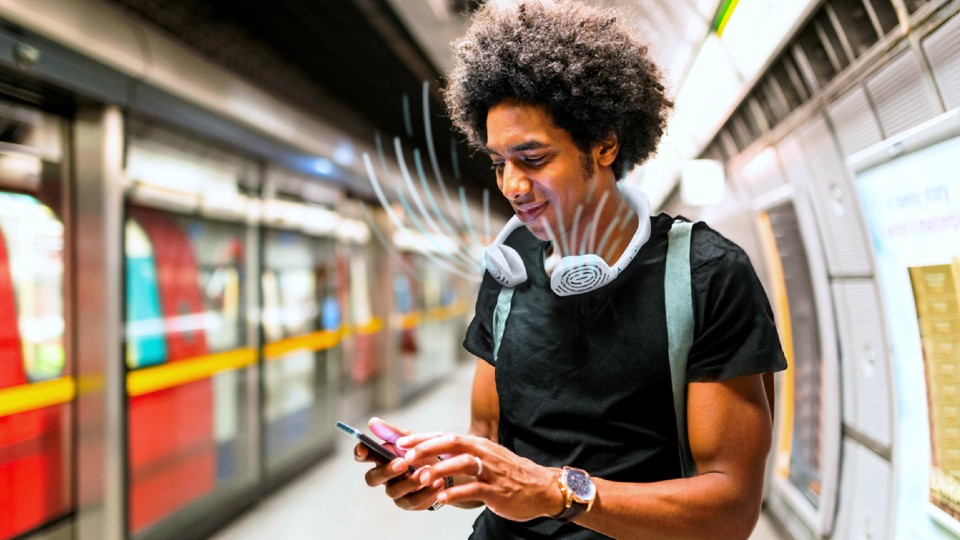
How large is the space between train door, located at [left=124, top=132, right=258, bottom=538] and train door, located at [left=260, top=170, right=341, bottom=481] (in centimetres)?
21

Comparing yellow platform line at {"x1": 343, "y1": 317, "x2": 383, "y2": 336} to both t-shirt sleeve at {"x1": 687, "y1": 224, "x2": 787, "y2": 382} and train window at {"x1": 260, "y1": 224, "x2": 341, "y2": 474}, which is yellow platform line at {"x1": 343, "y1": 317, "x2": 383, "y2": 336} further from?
t-shirt sleeve at {"x1": 687, "y1": 224, "x2": 787, "y2": 382}

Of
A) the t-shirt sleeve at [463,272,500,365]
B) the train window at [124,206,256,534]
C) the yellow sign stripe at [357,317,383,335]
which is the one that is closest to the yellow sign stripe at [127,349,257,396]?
the train window at [124,206,256,534]

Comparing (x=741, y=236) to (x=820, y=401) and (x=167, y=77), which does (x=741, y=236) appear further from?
(x=167, y=77)

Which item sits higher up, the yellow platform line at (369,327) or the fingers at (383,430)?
the fingers at (383,430)

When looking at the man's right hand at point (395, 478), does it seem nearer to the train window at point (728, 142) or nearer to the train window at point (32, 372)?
the train window at point (728, 142)

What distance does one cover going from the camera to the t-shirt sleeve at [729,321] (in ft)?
2.97

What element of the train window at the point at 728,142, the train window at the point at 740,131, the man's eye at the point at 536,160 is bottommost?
the man's eye at the point at 536,160

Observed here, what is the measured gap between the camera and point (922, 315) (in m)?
1.47

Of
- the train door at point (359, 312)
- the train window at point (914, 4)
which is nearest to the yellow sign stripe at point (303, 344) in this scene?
the train door at point (359, 312)

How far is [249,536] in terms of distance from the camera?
365cm

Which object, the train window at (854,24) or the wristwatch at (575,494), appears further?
the train window at (854,24)

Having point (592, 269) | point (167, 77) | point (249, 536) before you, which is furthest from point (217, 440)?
point (592, 269)

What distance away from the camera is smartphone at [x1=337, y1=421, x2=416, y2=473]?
87 cm

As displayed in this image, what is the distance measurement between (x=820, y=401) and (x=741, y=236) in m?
1.16
